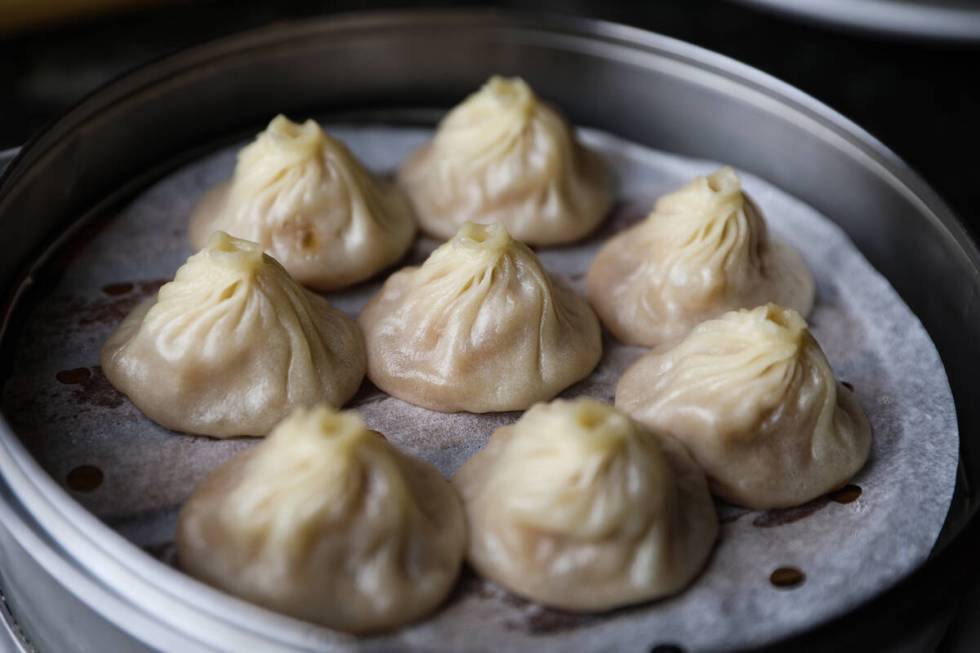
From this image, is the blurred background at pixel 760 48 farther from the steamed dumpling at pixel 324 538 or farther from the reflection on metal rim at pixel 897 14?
the steamed dumpling at pixel 324 538

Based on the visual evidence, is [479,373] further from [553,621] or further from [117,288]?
[117,288]

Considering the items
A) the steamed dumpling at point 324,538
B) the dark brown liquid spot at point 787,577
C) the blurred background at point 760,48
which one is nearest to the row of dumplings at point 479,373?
the steamed dumpling at point 324,538

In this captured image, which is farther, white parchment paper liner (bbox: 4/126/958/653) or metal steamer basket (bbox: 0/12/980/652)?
white parchment paper liner (bbox: 4/126/958/653)

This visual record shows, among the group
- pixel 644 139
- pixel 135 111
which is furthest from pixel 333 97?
pixel 644 139

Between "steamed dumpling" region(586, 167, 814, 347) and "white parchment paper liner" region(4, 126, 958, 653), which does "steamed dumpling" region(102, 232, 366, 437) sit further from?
"steamed dumpling" region(586, 167, 814, 347)

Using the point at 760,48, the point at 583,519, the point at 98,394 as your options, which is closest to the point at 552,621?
the point at 583,519

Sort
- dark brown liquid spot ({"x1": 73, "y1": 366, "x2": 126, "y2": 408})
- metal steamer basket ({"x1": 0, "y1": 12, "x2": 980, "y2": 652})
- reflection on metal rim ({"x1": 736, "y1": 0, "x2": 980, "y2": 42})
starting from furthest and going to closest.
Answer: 1. reflection on metal rim ({"x1": 736, "y1": 0, "x2": 980, "y2": 42})
2. dark brown liquid spot ({"x1": 73, "y1": 366, "x2": 126, "y2": 408})
3. metal steamer basket ({"x1": 0, "y1": 12, "x2": 980, "y2": 652})

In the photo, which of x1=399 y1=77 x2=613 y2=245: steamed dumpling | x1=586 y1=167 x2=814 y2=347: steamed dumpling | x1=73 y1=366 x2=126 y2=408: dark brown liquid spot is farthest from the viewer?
x1=399 y1=77 x2=613 y2=245: steamed dumpling

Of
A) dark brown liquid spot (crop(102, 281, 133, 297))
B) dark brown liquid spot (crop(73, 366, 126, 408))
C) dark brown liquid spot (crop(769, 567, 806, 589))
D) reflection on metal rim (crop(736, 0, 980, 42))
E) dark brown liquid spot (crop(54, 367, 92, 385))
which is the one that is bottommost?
dark brown liquid spot (crop(769, 567, 806, 589))

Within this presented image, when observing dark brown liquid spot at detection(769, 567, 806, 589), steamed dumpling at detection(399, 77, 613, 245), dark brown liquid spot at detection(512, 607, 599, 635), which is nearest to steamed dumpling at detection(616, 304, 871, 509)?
dark brown liquid spot at detection(769, 567, 806, 589)
